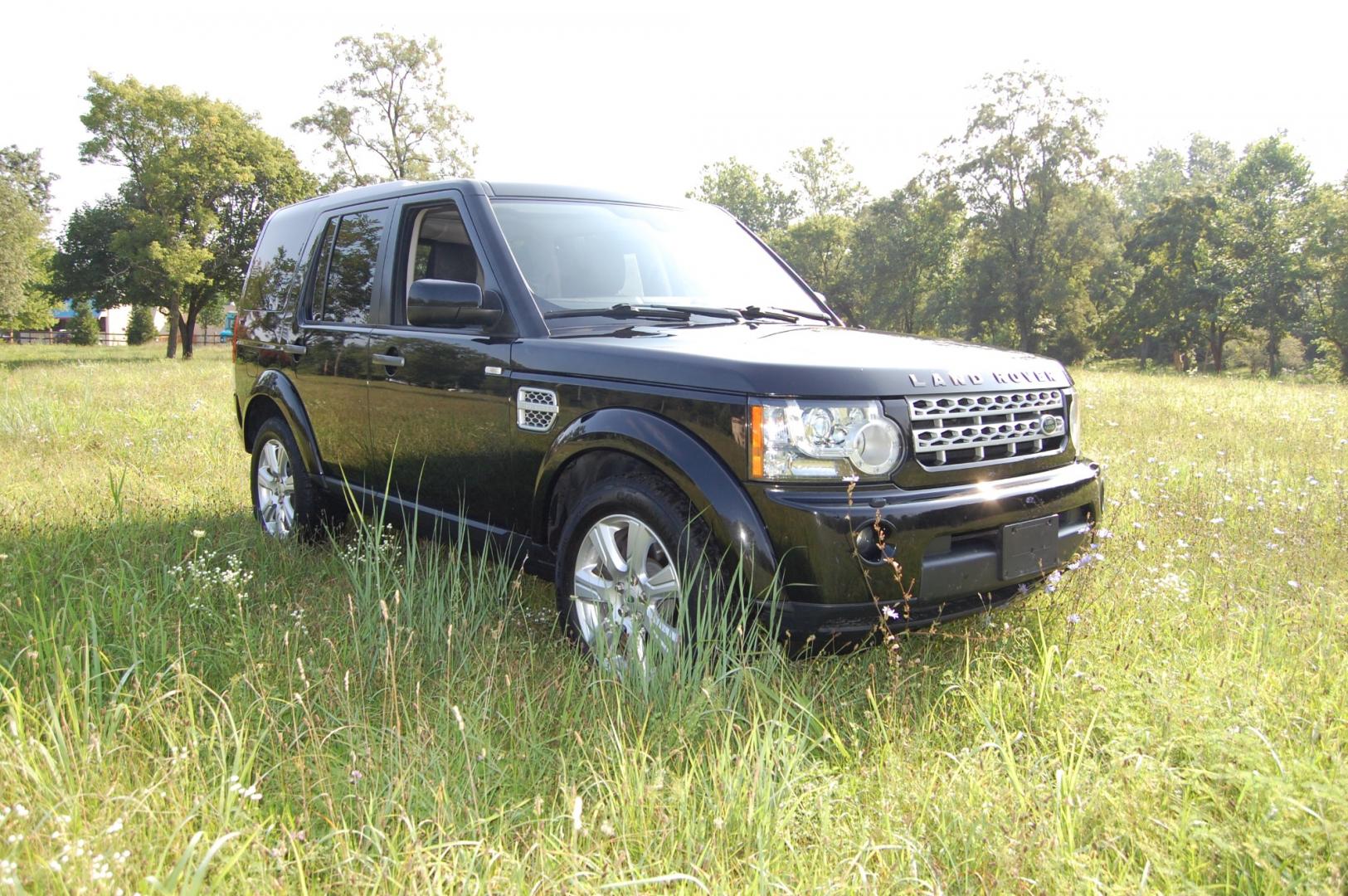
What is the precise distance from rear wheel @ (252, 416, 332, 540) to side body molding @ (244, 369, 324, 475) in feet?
0.31

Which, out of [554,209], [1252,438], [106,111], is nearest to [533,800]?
[554,209]

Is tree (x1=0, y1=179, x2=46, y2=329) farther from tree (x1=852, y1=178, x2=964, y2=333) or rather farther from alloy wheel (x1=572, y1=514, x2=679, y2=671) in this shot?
alloy wheel (x1=572, y1=514, x2=679, y2=671)

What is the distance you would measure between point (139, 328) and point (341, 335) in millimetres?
63678

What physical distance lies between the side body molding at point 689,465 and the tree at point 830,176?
236 ft

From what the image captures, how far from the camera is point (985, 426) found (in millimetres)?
2951

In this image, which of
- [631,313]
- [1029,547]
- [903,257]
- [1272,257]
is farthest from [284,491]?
[1272,257]

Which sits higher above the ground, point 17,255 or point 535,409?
point 17,255

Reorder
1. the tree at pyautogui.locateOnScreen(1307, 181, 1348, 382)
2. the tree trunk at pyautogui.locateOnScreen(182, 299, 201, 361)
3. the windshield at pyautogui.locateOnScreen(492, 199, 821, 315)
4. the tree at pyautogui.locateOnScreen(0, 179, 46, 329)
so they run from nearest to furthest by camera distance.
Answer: the windshield at pyautogui.locateOnScreen(492, 199, 821, 315), the tree at pyautogui.locateOnScreen(0, 179, 46, 329), the tree trunk at pyautogui.locateOnScreen(182, 299, 201, 361), the tree at pyautogui.locateOnScreen(1307, 181, 1348, 382)

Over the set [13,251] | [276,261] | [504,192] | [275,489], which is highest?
[13,251]

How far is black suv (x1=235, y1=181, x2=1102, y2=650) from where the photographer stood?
265 cm

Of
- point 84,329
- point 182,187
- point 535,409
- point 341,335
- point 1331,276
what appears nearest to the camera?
point 535,409

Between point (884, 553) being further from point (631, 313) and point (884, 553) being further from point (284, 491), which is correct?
point (284, 491)

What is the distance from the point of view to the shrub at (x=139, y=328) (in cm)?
5834

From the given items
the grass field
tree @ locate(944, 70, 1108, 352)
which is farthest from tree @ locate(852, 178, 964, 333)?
the grass field
